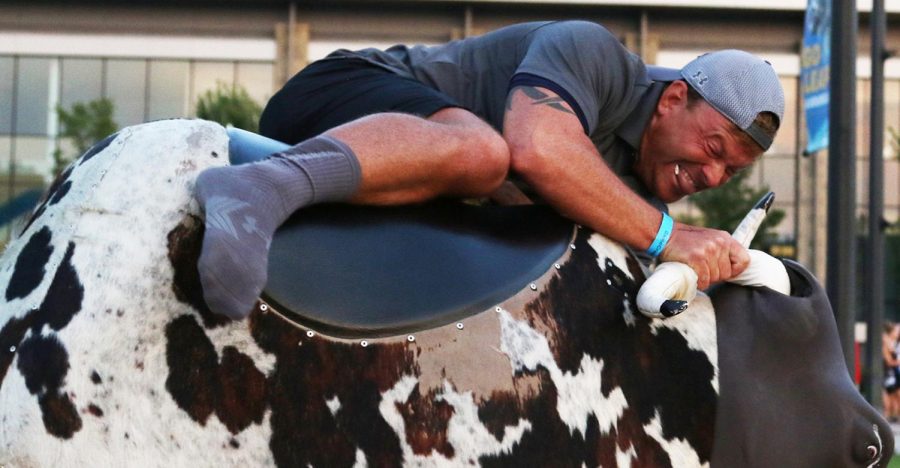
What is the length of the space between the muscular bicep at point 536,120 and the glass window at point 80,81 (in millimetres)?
32293

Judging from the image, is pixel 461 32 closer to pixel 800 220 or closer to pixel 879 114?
pixel 800 220

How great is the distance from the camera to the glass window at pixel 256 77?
33.1 meters

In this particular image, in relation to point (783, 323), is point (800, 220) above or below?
below

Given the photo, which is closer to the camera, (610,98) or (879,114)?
(610,98)

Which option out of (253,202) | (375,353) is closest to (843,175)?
(375,353)

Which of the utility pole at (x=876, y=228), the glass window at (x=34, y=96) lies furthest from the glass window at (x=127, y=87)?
the utility pole at (x=876, y=228)

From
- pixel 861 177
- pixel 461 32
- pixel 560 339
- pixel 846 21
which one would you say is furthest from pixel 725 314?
pixel 861 177

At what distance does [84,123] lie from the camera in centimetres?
3017

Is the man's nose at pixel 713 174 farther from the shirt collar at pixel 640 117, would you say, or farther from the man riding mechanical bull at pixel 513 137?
the shirt collar at pixel 640 117

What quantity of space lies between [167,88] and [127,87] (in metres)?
1.10

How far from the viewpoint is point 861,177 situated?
108 ft

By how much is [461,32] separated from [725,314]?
30.1 metres

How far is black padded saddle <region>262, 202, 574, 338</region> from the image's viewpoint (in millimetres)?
2123

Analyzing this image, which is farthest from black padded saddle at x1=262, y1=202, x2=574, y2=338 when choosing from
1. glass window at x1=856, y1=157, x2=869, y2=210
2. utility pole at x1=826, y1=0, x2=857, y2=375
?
glass window at x1=856, y1=157, x2=869, y2=210
